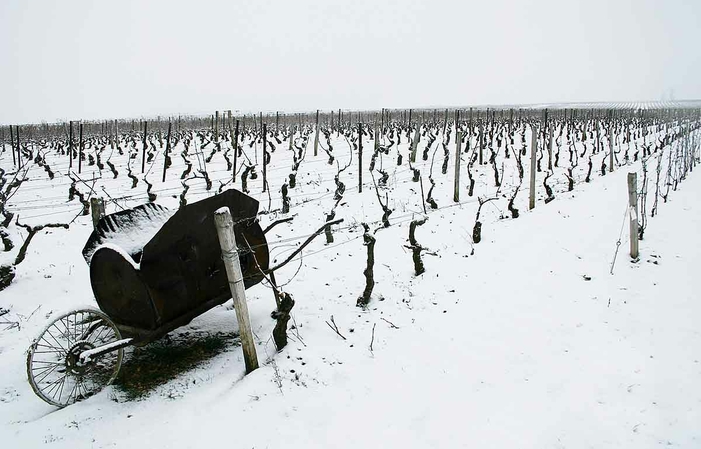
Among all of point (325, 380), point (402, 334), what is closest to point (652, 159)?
point (402, 334)

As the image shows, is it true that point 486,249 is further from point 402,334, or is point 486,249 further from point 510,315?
point 402,334

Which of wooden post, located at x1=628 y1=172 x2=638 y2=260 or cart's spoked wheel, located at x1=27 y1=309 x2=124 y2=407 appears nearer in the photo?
cart's spoked wheel, located at x1=27 y1=309 x2=124 y2=407

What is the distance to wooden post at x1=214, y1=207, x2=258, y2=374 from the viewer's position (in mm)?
3564

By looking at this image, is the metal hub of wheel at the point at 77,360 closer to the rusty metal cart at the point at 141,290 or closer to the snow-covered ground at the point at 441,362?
the rusty metal cart at the point at 141,290

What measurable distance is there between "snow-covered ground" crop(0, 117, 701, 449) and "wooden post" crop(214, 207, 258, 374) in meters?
0.25

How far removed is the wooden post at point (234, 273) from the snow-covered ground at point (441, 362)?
25cm

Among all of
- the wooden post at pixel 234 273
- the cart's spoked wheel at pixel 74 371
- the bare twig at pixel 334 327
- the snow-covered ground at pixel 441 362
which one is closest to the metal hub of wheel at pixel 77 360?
the cart's spoked wheel at pixel 74 371

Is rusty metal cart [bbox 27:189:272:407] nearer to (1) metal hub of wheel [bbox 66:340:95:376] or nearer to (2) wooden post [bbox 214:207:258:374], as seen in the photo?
(1) metal hub of wheel [bbox 66:340:95:376]

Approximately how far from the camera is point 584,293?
5.64 m

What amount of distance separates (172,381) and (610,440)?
155 inches

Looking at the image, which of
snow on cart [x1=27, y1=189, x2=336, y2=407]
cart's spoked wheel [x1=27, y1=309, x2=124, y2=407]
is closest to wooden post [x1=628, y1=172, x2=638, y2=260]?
snow on cart [x1=27, y1=189, x2=336, y2=407]

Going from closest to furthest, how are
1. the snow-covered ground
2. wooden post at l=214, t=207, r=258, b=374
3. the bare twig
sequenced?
the snow-covered ground
wooden post at l=214, t=207, r=258, b=374
the bare twig

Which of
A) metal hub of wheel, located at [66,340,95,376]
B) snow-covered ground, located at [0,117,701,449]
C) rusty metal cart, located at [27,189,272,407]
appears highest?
rusty metal cart, located at [27,189,272,407]

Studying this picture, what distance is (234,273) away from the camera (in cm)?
370
